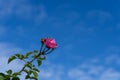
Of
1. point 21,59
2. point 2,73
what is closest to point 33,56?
point 21,59

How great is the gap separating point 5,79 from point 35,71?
78 centimetres

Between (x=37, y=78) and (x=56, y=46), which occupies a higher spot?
(x=56, y=46)

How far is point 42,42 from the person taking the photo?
25.8 ft

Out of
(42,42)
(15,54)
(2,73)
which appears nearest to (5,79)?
(2,73)

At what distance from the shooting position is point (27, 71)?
8047 millimetres

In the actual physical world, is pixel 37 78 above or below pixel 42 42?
below

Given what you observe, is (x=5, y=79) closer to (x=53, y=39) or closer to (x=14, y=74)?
(x=14, y=74)

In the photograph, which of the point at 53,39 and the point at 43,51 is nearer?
the point at 43,51

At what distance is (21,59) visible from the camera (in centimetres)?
802

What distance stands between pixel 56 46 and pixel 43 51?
1.36 feet

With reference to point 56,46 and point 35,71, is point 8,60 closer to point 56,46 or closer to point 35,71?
point 35,71

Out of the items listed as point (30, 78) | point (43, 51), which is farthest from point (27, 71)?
point (43, 51)

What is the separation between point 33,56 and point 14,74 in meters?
0.63

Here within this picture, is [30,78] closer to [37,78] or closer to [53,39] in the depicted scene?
[37,78]
